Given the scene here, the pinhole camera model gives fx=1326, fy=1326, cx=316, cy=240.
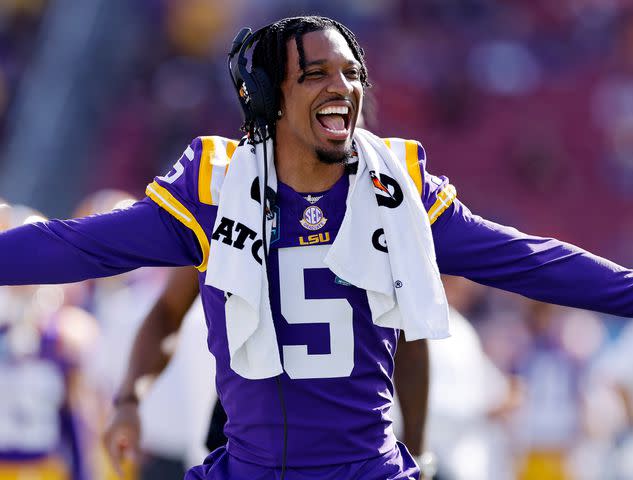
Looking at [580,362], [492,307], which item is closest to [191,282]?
[580,362]

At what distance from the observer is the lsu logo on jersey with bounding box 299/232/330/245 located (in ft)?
11.5

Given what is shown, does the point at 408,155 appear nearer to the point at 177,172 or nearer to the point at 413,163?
the point at 413,163

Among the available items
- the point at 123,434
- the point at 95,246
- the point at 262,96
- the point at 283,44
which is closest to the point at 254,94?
the point at 262,96

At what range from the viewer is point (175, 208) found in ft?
11.5

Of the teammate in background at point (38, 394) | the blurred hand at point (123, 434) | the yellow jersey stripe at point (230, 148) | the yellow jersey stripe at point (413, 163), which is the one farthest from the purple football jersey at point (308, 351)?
the teammate in background at point (38, 394)

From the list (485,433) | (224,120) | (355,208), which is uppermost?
(224,120)

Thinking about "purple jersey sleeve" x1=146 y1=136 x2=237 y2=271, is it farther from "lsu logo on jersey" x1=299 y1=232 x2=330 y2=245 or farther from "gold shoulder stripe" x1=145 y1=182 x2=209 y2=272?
"lsu logo on jersey" x1=299 y1=232 x2=330 y2=245

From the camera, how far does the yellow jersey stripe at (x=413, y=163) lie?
11.9 feet

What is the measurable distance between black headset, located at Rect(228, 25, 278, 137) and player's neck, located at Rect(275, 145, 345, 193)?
10cm

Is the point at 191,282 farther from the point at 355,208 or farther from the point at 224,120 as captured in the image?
the point at 224,120

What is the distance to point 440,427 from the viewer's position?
6.80 m

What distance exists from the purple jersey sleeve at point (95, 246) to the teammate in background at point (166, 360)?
709 millimetres

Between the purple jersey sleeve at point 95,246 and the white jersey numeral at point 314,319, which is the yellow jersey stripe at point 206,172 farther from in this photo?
the white jersey numeral at point 314,319

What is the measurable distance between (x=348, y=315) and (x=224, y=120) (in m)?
11.3
